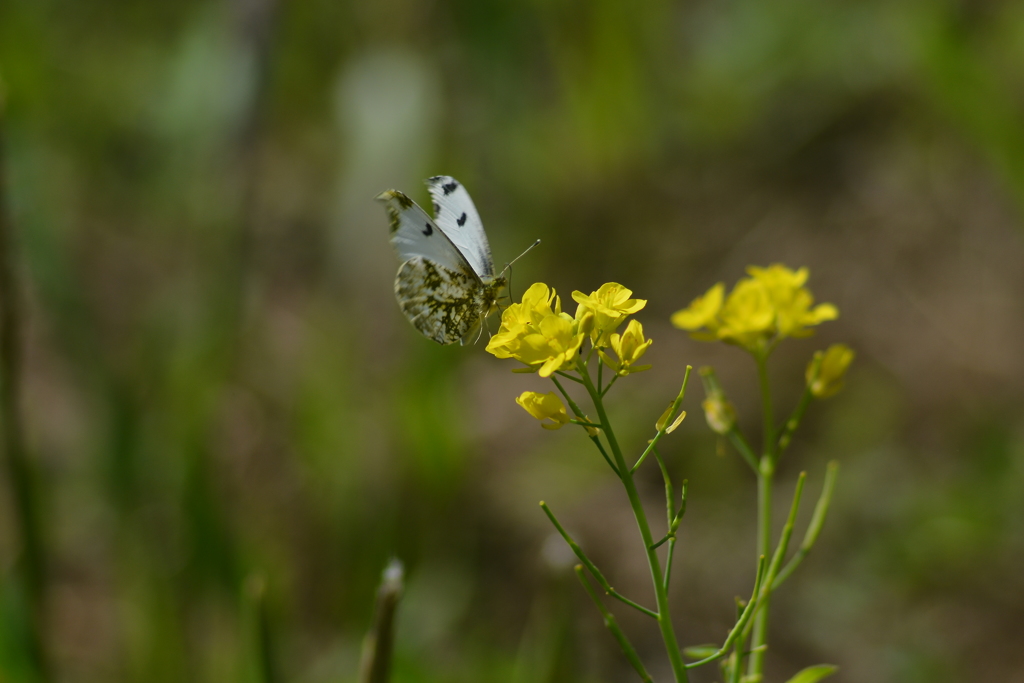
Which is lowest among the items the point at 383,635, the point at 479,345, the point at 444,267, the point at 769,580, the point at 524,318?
the point at 383,635

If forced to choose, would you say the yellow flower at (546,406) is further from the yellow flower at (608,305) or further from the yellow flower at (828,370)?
the yellow flower at (828,370)

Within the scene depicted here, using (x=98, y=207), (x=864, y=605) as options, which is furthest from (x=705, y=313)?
(x=98, y=207)

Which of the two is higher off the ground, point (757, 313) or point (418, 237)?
point (418, 237)

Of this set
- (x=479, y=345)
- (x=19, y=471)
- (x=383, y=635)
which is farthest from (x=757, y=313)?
(x=479, y=345)

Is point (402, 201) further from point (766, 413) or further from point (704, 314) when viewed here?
point (766, 413)

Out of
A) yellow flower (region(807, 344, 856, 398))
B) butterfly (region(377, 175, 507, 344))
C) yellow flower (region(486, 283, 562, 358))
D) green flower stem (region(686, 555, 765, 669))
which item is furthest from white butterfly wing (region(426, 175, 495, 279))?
green flower stem (region(686, 555, 765, 669))

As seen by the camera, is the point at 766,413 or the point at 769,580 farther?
the point at 766,413

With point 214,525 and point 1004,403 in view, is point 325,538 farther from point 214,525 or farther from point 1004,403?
point 1004,403

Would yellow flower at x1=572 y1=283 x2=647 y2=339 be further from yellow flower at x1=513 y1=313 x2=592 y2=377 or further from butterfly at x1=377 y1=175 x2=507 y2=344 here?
butterfly at x1=377 y1=175 x2=507 y2=344
